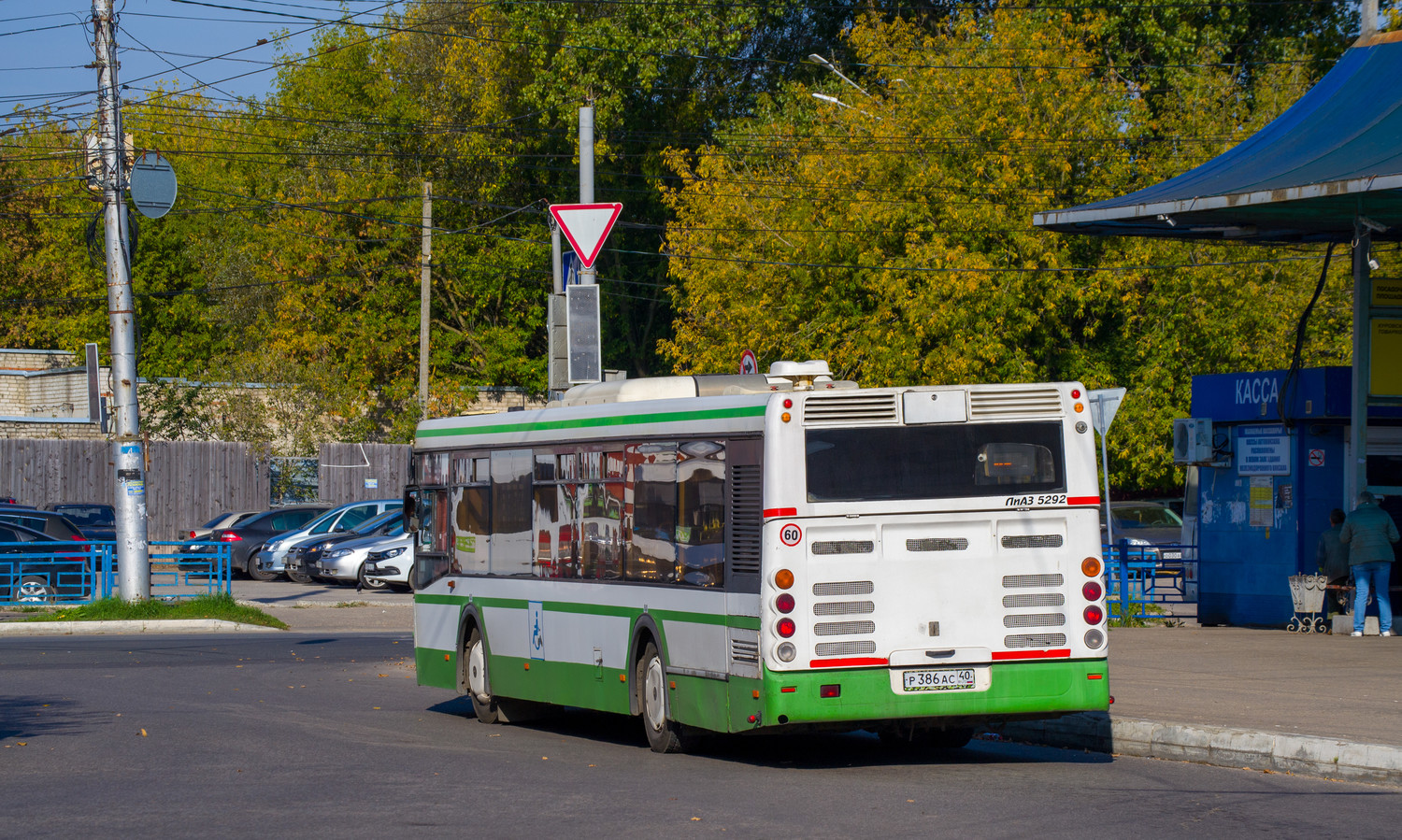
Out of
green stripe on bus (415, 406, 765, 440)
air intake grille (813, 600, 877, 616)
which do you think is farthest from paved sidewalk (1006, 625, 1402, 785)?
green stripe on bus (415, 406, 765, 440)

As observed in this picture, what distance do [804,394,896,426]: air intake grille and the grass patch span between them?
16.4 metres

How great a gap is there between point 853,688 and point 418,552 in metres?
6.48

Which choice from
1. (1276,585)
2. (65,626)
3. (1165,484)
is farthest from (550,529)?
(1165,484)

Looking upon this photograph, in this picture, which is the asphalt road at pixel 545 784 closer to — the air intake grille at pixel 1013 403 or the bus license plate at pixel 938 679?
the bus license plate at pixel 938 679

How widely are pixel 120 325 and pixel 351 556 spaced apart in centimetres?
1015

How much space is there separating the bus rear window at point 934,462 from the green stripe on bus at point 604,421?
58 centimetres

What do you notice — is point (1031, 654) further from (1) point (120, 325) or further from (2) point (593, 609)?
(1) point (120, 325)

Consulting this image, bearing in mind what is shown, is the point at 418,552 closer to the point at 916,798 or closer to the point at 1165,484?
the point at 916,798

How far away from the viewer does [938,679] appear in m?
10.5

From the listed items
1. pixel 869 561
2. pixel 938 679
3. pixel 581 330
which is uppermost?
pixel 581 330

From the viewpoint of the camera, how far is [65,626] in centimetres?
2411

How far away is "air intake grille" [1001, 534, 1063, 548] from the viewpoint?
10688 millimetres

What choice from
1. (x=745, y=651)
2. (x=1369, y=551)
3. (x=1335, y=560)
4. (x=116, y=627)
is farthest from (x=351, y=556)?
(x=745, y=651)

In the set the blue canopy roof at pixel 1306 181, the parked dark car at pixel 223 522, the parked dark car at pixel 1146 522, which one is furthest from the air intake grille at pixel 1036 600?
the parked dark car at pixel 223 522
